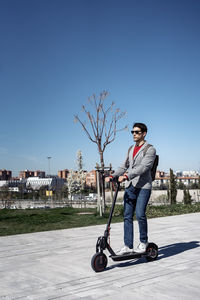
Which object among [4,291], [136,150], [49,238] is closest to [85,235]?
[49,238]

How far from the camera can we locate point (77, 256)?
3.90m

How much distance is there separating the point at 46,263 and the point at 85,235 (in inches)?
85.6

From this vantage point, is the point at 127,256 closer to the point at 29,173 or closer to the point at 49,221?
the point at 49,221

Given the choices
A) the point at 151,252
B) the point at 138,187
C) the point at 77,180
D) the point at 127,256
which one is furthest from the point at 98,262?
the point at 77,180

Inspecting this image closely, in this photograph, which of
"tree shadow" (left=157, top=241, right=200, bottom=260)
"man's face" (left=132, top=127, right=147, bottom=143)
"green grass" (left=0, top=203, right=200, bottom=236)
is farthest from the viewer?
"green grass" (left=0, top=203, right=200, bottom=236)

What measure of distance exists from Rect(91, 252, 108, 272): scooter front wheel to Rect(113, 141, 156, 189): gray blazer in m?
0.89

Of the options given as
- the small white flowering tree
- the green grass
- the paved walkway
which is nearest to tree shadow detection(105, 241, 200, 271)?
the paved walkway

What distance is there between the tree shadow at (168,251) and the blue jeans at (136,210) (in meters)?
0.24

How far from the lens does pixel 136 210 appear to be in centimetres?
361

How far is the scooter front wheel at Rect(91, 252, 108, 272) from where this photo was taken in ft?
10.0

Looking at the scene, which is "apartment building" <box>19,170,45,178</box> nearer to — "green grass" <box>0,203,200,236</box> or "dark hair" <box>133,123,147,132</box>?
"green grass" <box>0,203,200,236</box>

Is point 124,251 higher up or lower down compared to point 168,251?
higher up

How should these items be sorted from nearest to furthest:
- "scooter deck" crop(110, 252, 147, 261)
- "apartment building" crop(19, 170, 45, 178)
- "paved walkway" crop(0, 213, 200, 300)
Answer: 1. "paved walkway" crop(0, 213, 200, 300)
2. "scooter deck" crop(110, 252, 147, 261)
3. "apartment building" crop(19, 170, 45, 178)

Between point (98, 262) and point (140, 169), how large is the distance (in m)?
1.10
